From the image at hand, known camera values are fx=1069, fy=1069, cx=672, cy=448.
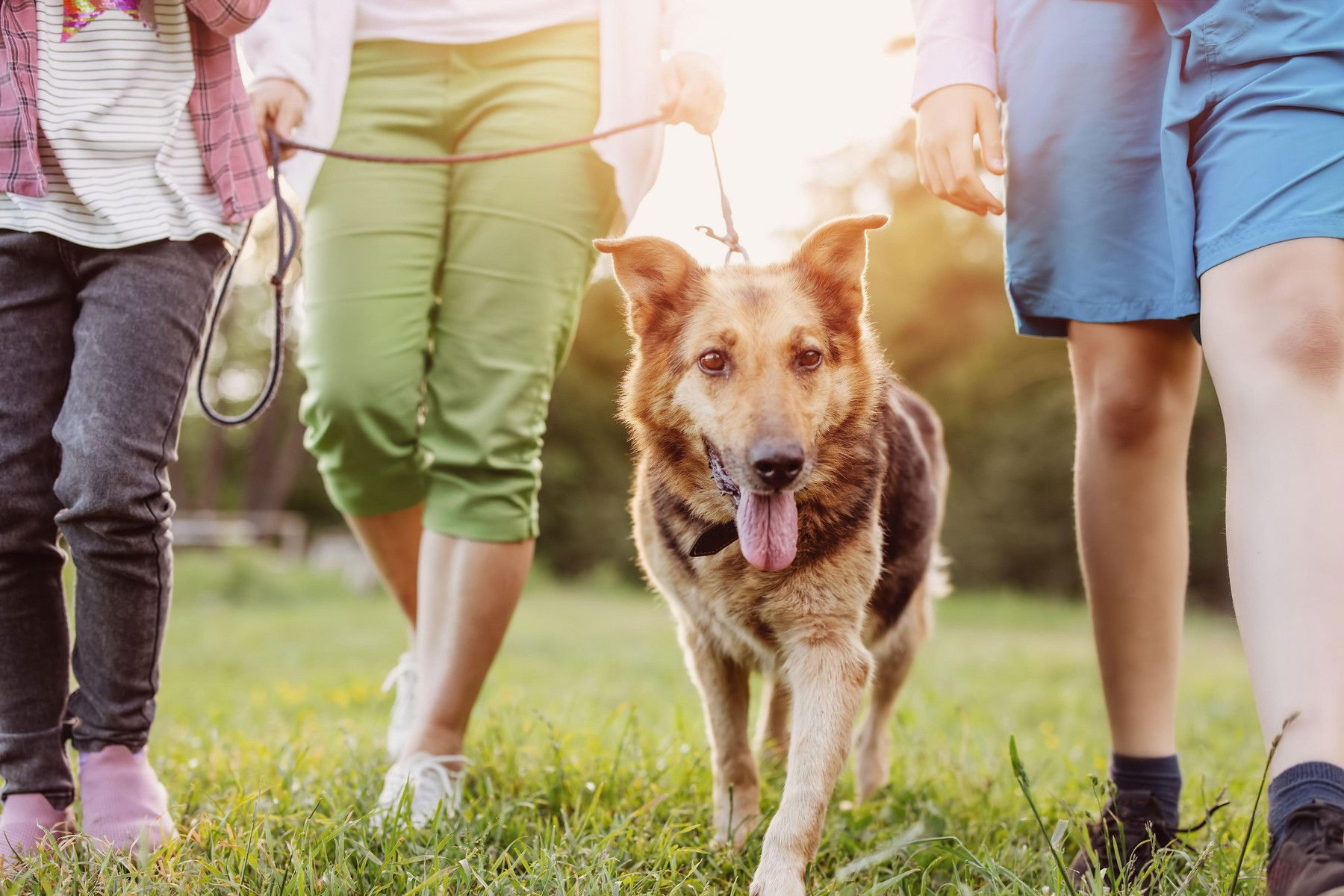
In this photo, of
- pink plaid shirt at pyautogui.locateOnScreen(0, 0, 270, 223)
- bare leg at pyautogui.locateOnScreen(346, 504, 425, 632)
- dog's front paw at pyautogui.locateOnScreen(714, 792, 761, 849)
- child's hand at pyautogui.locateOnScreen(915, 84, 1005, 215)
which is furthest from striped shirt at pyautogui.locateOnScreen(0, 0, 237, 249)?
dog's front paw at pyautogui.locateOnScreen(714, 792, 761, 849)

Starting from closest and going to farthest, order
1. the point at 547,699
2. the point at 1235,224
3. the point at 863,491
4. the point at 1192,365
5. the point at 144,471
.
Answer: the point at 1235,224 < the point at 144,471 < the point at 1192,365 < the point at 863,491 < the point at 547,699

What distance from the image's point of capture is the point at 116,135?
240 centimetres

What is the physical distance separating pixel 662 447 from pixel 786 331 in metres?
0.46

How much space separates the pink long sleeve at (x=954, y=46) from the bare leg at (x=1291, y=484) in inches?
33.2

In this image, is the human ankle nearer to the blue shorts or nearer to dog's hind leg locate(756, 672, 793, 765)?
dog's hind leg locate(756, 672, 793, 765)

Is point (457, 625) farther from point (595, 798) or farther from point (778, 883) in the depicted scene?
point (778, 883)

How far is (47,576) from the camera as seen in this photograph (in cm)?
246

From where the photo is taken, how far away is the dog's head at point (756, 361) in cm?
246

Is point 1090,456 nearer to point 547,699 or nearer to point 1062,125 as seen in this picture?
point 1062,125

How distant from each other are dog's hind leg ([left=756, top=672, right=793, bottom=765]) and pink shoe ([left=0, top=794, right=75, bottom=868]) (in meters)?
1.98

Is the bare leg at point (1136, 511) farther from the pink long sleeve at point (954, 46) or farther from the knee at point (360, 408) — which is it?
the knee at point (360, 408)

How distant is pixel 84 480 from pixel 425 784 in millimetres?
1149

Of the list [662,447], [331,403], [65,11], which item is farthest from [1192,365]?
[65,11]

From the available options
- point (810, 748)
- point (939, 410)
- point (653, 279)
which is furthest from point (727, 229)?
point (939, 410)
